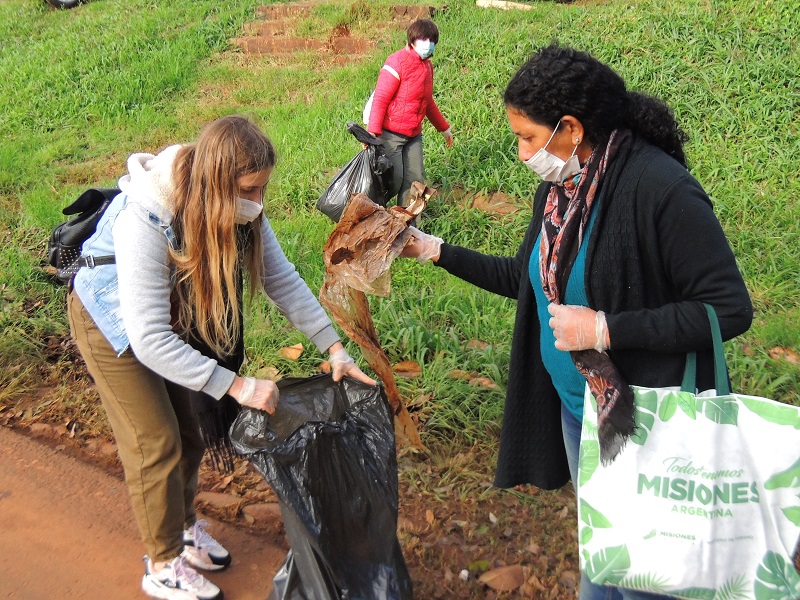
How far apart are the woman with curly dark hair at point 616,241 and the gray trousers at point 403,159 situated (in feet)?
11.3

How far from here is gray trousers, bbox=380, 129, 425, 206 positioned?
546 centimetres

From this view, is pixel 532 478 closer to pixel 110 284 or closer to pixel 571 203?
pixel 571 203

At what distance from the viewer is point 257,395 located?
2.18m

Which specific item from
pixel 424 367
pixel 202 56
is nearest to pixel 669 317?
pixel 424 367

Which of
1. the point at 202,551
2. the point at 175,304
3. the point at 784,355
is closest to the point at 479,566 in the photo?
the point at 202,551

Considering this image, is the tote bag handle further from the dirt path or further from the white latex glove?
the dirt path

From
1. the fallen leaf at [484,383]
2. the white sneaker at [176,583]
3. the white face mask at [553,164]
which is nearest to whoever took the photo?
the white face mask at [553,164]

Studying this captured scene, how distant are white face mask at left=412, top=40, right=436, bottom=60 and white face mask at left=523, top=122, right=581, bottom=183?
3.65 meters

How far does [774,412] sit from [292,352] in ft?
8.78

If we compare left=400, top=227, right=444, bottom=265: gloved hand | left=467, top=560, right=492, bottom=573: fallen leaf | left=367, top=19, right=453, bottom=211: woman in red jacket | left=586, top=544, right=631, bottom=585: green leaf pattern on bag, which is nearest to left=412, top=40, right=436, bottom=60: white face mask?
left=367, top=19, right=453, bottom=211: woman in red jacket

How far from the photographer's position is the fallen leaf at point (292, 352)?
154 inches

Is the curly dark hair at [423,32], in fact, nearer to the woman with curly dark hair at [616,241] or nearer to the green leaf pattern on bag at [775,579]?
the woman with curly dark hair at [616,241]

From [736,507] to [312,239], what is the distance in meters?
3.82

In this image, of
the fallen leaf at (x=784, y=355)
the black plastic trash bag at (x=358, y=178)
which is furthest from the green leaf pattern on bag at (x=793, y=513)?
the black plastic trash bag at (x=358, y=178)
